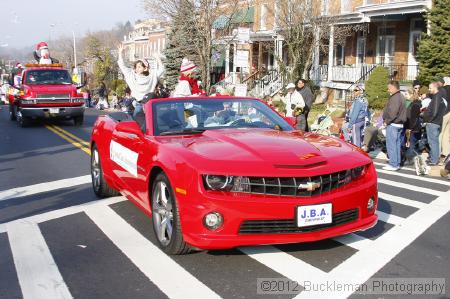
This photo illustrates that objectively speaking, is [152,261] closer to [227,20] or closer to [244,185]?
[244,185]

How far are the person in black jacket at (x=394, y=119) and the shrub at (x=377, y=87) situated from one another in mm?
11541

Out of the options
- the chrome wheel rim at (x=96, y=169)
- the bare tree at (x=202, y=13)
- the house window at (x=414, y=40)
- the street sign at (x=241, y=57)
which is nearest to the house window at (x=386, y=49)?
the house window at (x=414, y=40)

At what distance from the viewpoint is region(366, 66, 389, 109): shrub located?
21.0 meters

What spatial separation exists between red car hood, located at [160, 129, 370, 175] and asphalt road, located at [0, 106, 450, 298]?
0.90m

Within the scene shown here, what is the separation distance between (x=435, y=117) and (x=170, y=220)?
7465 mm

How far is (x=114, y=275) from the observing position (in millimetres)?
4258

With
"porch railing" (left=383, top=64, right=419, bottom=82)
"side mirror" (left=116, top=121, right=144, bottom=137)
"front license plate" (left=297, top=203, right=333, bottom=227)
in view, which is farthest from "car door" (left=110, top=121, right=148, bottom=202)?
"porch railing" (left=383, top=64, right=419, bottom=82)

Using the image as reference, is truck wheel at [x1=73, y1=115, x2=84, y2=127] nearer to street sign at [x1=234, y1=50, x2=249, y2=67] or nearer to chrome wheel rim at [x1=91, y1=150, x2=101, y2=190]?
street sign at [x1=234, y1=50, x2=249, y2=67]

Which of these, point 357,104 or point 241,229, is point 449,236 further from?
point 357,104

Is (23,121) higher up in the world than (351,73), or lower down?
lower down

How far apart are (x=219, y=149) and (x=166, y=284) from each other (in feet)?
4.10

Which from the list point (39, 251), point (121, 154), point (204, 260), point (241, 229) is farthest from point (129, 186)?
point (241, 229)

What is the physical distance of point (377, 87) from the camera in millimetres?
21531

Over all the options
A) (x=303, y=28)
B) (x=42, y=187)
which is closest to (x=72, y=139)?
(x=42, y=187)
